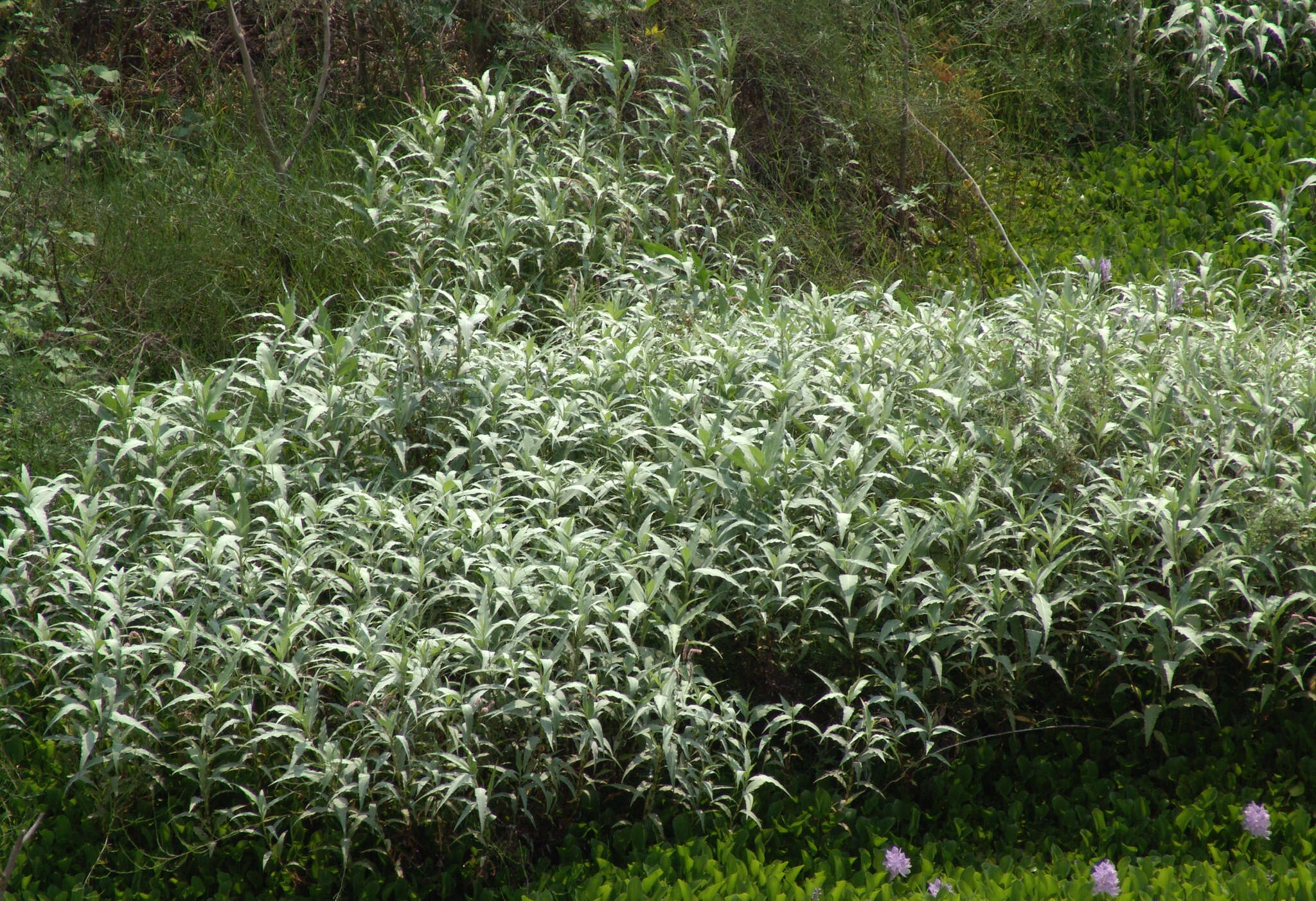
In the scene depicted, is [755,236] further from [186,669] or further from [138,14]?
[138,14]

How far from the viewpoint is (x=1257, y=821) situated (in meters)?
2.36

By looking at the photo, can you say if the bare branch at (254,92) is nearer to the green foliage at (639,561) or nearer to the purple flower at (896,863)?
the green foliage at (639,561)

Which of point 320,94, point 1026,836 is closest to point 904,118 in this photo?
point 320,94

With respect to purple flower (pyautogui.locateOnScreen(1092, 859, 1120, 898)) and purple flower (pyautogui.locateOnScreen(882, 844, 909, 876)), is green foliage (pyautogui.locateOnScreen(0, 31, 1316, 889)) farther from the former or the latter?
purple flower (pyautogui.locateOnScreen(1092, 859, 1120, 898))

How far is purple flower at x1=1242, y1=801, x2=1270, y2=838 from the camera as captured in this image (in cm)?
236

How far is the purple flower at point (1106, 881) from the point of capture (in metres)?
2.19

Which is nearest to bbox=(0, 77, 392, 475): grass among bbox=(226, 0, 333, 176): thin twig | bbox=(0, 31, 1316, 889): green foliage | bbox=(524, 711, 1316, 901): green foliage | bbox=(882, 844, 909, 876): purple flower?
bbox=(226, 0, 333, 176): thin twig

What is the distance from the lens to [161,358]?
430cm

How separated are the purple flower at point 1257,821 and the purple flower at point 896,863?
0.72 m

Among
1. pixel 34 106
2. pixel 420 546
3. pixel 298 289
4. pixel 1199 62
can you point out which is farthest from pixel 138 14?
pixel 1199 62

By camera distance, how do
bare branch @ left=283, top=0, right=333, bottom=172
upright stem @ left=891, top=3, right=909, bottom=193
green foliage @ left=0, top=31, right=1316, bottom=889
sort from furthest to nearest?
upright stem @ left=891, top=3, right=909, bottom=193 → bare branch @ left=283, top=0, right=333, bottom=172 → green foliage @ left=0, top=31, right=1316, bottom=889

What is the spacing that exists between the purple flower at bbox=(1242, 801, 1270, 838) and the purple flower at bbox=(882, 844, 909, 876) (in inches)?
28.5

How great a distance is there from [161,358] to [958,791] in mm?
3298

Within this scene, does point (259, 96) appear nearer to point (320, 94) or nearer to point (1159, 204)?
point (320, 94)
